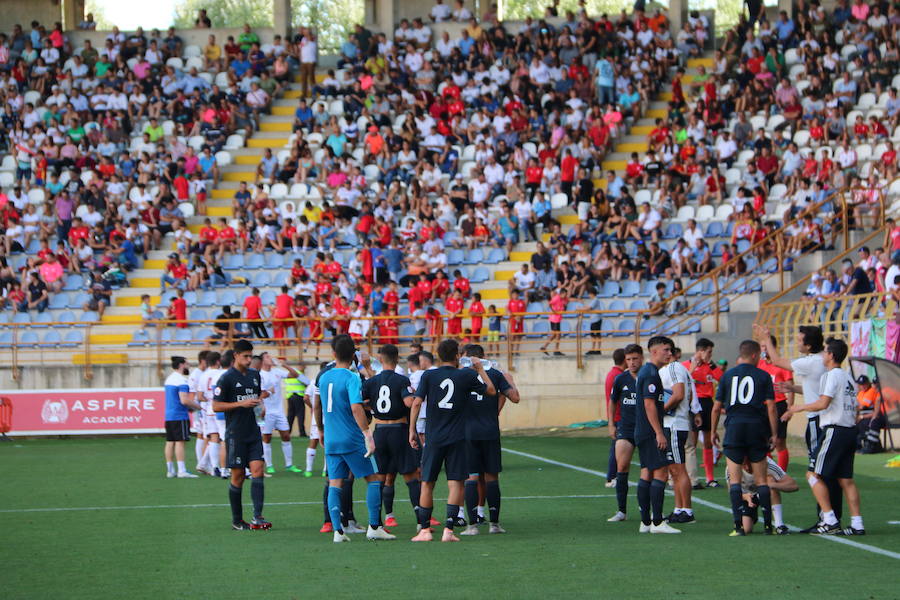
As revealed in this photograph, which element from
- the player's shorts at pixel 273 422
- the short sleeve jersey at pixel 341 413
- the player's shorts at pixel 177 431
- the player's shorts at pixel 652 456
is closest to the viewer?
the short sleeve jersey at pixel 341 413

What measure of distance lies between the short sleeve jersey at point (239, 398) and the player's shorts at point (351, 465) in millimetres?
1139

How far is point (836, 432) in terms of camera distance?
40.4 ft

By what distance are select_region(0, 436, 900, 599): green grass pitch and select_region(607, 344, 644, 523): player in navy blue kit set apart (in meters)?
0.39

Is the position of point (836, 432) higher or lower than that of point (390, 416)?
lower

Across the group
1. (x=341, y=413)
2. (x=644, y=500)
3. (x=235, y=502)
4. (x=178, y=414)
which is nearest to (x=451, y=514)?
(x=341, y=413)

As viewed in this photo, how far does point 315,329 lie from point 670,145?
33.4 feet

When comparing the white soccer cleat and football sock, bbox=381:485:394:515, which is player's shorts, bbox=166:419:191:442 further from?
the white soccer cleat

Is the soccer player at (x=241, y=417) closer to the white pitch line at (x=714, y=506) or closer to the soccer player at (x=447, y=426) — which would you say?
the soccer player at (x=447, y=426)

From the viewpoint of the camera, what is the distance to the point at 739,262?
29109mm

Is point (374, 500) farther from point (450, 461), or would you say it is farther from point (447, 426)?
point (447, 426)

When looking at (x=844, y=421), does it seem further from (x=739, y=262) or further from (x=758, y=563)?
(x=739, y=262)

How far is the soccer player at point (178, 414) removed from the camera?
20.1 meters

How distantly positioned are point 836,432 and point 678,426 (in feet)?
6.10

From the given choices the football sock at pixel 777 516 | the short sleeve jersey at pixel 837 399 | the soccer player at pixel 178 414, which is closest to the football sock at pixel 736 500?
the football sock at pixel 777 516
